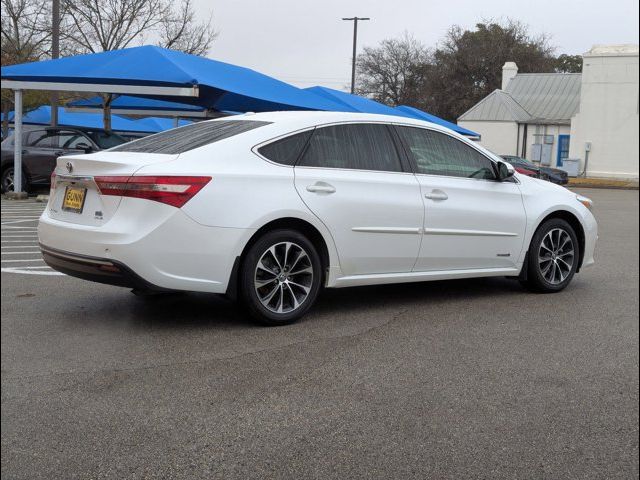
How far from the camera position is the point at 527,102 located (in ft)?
150

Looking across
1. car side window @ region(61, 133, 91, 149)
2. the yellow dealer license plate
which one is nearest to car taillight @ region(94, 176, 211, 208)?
the yellow dealer license plate

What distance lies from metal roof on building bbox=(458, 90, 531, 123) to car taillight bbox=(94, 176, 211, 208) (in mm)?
41518

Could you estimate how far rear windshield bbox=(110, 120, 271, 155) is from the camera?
15.5 ft

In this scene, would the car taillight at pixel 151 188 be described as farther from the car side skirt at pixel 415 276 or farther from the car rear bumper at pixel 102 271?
the car side skirt at pixel 415 276

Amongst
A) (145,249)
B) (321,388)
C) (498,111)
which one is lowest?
(321,388)

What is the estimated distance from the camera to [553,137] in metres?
40.5

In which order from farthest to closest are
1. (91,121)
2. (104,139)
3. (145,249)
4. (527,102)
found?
(527,102), (91,121), (104,139), (145,249)

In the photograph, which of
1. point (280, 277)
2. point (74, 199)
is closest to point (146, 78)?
point (74, 199)

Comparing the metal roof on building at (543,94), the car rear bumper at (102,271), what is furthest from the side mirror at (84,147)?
the metal roof on building at (543,94)

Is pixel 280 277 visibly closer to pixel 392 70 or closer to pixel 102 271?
pixel 102 271

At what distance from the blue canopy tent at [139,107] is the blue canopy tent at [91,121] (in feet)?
2.45

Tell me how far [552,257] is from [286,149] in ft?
8.69

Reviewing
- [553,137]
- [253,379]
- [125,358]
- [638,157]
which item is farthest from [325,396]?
[553,137]

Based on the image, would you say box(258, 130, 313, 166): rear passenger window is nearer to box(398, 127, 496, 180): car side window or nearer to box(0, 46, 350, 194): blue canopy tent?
box(398, 127, 496, 180): car side window
